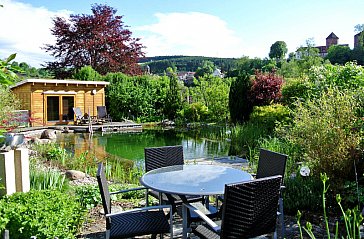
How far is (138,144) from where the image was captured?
1277cm

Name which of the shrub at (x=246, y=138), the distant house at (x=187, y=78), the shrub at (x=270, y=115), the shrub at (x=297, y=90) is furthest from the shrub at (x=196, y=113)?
the shrub at (x=246, y=138)

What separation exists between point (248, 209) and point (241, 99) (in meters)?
10.9

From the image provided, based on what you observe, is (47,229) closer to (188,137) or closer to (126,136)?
(188,137)

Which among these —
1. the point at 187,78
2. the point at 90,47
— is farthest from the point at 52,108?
the point at 187,78

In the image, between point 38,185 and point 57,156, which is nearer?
point 38,185

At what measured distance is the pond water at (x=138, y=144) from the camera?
10.4m

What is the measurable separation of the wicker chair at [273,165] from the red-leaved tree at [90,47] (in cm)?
2187

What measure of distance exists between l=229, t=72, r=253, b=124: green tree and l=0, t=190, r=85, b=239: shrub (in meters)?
10.6

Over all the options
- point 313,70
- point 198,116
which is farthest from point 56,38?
point 313,70

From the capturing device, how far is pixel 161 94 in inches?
841

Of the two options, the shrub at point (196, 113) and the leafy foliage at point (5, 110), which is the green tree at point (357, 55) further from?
the leafy foliage at point (5, 110)

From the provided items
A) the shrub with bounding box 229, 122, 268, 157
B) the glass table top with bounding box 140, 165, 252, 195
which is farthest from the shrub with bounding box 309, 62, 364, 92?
the glass table top with bounding box 140, 165, 252, 195

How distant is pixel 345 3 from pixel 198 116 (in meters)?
11.2

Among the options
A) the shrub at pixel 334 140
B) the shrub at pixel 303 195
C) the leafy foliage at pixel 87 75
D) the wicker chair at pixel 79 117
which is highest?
the leafy foliage at pixel 87 75
